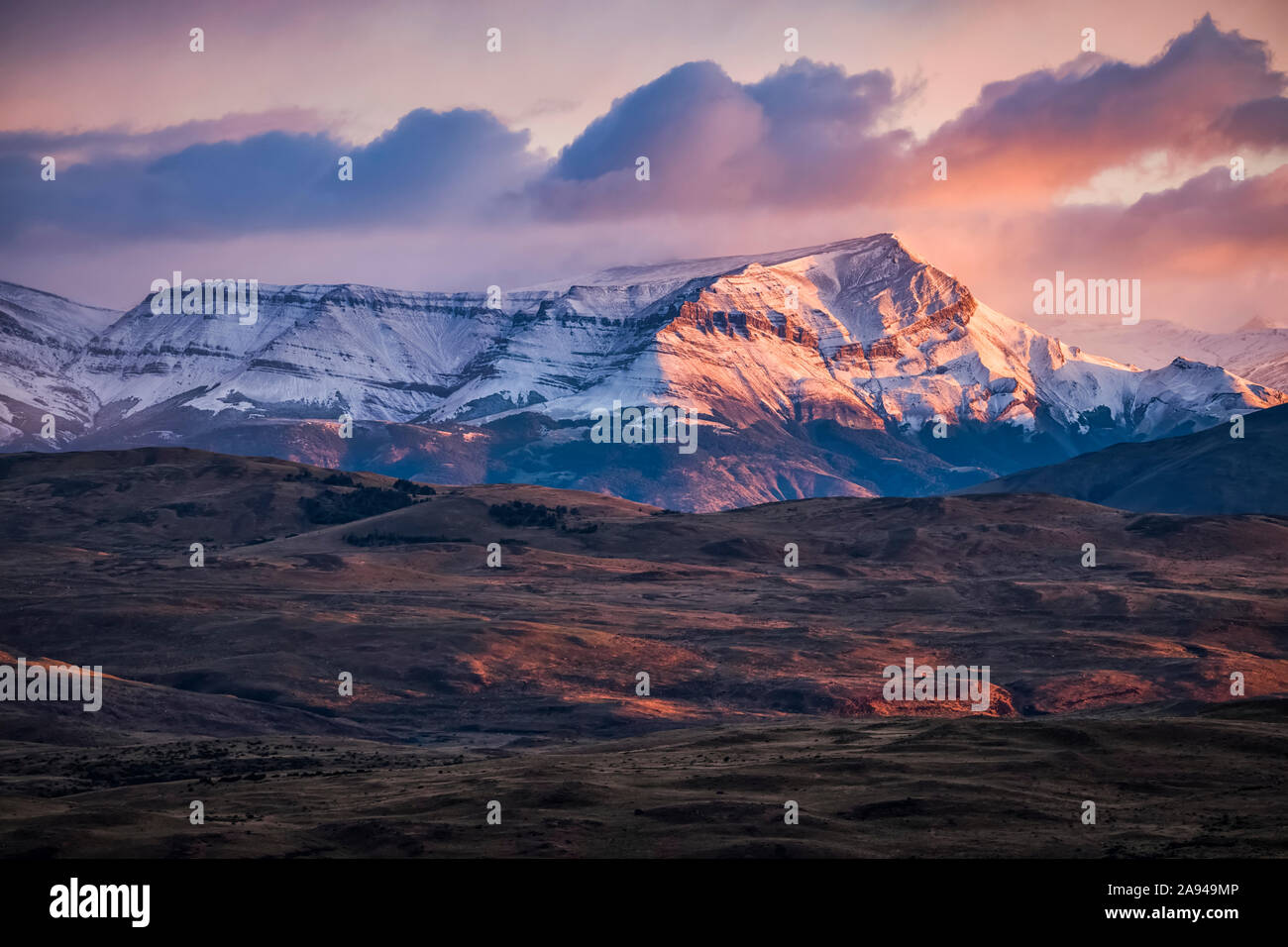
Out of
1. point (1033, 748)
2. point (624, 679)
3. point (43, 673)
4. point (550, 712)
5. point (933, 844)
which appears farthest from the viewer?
point (624, 679)

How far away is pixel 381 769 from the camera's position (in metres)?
105

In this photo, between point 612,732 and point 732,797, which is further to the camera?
point 612,732

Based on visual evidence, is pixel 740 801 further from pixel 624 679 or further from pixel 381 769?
pixel 624 679

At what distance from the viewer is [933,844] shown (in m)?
73.2

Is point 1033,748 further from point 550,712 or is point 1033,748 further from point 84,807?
point 550,712

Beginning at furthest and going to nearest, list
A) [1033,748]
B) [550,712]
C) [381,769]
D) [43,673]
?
[550,712] → [43,673] → [381,769] → [1033,748]

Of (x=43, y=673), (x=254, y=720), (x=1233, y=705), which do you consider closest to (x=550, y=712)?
(x=254, y=720)

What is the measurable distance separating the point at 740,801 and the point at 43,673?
247ft

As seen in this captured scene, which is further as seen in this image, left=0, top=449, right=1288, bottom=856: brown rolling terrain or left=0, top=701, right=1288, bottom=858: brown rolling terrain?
left=0, top=449, right=1288, bottom=856: brown rolling terrain

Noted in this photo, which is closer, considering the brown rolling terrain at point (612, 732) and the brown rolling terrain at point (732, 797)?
the brown rolling terrain at point (732, 797)

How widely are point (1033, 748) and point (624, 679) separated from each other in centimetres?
7692

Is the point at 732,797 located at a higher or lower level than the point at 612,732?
higher
